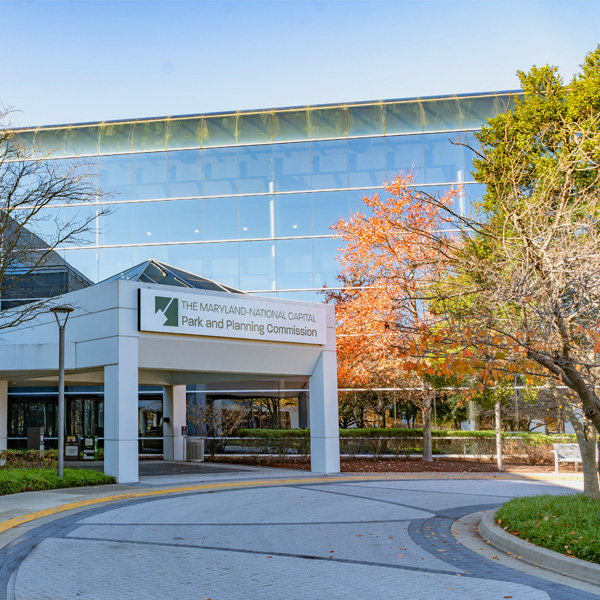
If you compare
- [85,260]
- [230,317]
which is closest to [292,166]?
[85,260]

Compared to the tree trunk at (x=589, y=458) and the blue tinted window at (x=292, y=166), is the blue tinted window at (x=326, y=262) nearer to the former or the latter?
the blue tinted window at (x=292, y=166)

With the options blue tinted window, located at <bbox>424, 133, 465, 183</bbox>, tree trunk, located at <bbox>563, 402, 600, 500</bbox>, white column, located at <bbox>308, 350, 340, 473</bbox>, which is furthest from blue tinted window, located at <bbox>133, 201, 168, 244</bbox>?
tree trunk, located at <bbox>563, 402, 600, 500</bbox>

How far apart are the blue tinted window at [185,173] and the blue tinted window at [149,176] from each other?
0.35 metres

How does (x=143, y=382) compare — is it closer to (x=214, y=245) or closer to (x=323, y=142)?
(x=214, y=245)

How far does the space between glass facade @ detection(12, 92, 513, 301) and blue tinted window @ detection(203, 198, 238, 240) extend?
0.05 metres

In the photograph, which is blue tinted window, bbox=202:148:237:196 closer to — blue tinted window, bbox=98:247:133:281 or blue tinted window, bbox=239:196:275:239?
blue tinted window, bbox=239:196:275:239

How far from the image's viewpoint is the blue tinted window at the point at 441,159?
33375mm

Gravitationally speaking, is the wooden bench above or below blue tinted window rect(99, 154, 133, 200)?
below

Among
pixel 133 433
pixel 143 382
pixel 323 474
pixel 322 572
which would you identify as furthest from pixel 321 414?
pixel 322 572

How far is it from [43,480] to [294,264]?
19031 mm

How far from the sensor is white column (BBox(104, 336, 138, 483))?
58.4 feet

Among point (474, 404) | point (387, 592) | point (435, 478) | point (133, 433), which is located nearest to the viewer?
point (387, 592)

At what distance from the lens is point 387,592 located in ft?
22.8

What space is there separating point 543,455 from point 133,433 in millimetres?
14908
